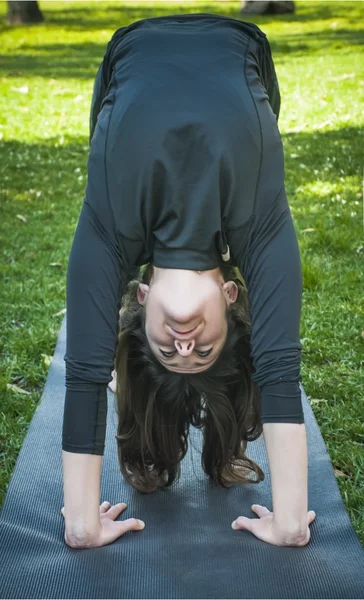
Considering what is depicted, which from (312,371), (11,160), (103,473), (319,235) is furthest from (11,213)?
(103,473)

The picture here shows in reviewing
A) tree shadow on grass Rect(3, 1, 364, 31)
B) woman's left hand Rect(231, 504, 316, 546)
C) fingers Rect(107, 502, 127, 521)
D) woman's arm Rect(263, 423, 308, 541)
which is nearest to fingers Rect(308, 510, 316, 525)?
woman's left hand Rect(231, 504, 316, 546)

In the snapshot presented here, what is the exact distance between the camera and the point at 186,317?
236cm

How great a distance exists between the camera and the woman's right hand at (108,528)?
2631 millimetres

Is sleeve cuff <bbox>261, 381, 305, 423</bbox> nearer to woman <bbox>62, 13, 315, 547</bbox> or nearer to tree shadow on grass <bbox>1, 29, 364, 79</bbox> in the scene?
woman <bbox>62, 13, 315, 547</bbox>

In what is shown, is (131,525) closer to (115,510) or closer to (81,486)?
(115,510)

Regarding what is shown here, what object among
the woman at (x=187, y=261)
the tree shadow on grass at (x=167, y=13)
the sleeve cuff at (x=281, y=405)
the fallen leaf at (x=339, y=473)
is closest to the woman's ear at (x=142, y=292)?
the woman at (x=187, y=261)

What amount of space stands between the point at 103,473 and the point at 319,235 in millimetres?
2957

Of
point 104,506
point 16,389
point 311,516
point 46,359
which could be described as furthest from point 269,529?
point 46,359

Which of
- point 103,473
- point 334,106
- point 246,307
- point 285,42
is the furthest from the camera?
point 285,42

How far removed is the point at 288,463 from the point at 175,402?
0.45 m

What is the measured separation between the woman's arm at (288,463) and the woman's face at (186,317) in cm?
29

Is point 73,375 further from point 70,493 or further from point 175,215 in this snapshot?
point 175,215

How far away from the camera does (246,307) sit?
276cm

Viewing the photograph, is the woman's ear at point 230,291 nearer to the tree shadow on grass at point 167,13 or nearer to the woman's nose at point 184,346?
the woman's nose at point 184,346
